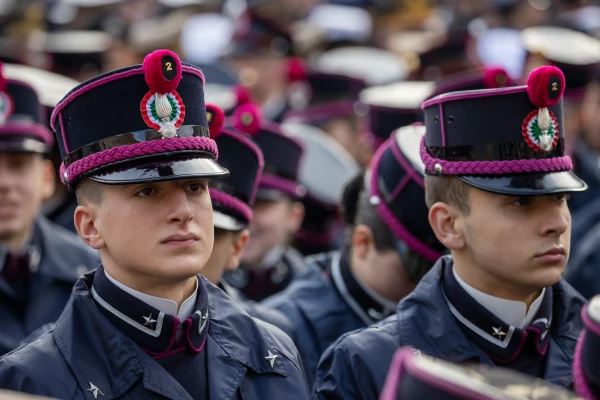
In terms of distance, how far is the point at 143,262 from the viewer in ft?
12.1

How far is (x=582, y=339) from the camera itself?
3.07 meters

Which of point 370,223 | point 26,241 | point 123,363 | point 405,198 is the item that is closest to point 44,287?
point 26,241

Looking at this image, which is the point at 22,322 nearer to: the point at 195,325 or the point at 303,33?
the point at 195,325

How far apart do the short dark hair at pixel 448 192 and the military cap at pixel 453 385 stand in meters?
1.54

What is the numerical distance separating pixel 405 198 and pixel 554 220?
122 cm

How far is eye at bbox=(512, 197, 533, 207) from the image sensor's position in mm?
3984

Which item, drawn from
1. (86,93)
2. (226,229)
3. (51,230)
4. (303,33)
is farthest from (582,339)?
(303,33)

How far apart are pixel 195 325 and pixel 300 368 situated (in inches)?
20.1

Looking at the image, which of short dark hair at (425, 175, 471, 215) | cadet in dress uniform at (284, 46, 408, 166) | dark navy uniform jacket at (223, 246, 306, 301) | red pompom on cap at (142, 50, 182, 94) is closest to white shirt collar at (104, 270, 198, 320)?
red pompom on cap at (142, 50, 182, 94)

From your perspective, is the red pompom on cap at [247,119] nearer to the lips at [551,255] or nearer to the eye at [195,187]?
the eye at [195,187]

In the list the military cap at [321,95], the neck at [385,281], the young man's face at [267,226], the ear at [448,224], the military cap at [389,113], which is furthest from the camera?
the military cap at [321,95]

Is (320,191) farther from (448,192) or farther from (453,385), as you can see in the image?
(453,385)

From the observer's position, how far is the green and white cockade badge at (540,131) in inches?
158

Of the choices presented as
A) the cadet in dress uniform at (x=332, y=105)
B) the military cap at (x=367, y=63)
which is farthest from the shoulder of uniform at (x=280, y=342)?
the military cap at (x=367, y=63)
